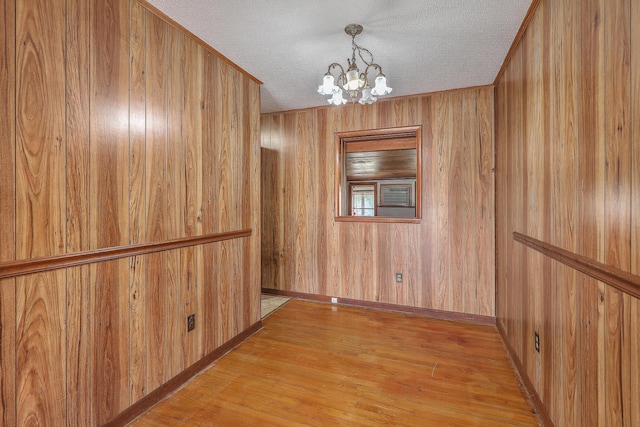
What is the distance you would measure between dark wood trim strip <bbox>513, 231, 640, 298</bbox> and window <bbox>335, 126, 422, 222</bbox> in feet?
5.86

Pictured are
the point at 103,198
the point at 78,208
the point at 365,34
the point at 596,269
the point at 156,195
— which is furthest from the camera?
the point at 365,34

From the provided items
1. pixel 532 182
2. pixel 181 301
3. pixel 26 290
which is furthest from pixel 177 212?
pixel 532 182

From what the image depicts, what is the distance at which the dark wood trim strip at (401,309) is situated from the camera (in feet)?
10.1

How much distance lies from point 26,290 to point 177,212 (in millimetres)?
878

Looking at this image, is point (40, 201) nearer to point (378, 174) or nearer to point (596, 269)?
point (596, 269)

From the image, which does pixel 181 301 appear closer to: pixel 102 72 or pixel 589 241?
pixel 102 72

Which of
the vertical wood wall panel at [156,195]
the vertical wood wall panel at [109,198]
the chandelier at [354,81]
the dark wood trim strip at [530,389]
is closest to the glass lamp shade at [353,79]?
the chandelier at [354,81]

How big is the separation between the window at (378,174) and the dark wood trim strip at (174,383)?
1.81 m

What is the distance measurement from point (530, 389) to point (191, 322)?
2301mm

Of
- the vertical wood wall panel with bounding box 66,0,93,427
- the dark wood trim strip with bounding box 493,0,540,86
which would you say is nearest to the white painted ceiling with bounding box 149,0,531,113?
the dark wood trim strip with bounding box 493,0,540,86

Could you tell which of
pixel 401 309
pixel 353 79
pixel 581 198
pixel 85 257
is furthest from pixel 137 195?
pixel 401 309

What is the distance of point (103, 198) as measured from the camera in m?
1.56

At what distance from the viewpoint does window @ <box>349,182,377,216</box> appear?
4.17 meters

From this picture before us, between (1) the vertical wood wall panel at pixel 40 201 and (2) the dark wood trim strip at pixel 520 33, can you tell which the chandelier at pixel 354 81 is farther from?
(1) the vertical wood wall panel at pixel 40 201
